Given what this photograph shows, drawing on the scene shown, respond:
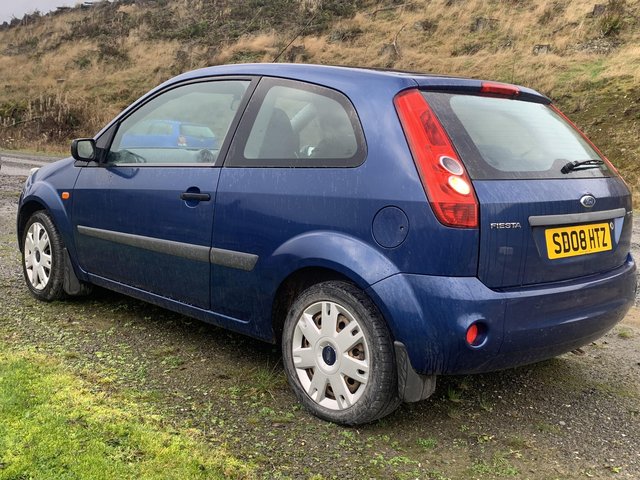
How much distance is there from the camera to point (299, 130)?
325 cm

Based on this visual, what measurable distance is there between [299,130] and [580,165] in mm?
1377

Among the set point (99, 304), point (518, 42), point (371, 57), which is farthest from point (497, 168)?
point (371, 57)

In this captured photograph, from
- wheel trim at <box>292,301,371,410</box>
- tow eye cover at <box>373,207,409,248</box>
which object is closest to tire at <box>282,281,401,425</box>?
wheel trim at <box>292,301,371,410</box>

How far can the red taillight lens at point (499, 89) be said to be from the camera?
3.18m

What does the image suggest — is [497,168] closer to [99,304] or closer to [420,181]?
[420,181]

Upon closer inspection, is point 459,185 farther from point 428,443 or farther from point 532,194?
point 428,443

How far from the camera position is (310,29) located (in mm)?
30188

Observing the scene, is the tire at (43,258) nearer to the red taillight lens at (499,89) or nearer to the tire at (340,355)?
the tire at (340,355)

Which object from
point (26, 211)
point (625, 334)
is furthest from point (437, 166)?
point (26, 211)

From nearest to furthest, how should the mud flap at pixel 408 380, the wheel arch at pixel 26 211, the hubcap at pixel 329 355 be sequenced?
the mud flap at pixel 408 380
the hubcap at pixel 329 355
the wheel arch at pixel 26 211

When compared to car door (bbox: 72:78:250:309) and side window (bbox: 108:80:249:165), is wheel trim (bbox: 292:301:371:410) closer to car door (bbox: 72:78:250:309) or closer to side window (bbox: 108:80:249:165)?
car door (bbox: 72:78:250:309)

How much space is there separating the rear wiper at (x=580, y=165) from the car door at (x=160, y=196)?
5.59 feet

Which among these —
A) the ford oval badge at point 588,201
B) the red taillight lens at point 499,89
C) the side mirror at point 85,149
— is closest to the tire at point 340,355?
the ford oval badge at point 588,201

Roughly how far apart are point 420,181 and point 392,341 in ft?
2.29
